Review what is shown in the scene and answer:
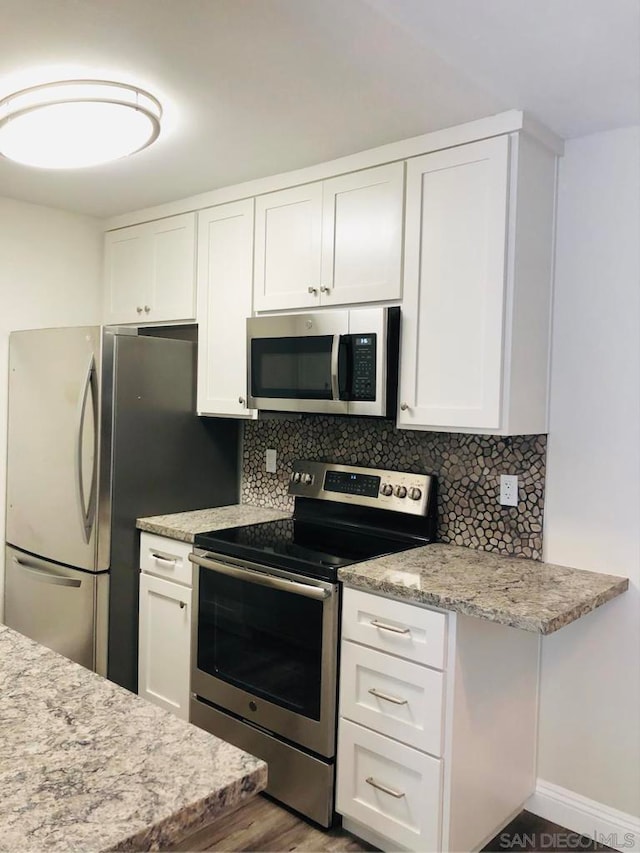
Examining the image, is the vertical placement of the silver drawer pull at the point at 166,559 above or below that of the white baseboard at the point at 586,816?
above

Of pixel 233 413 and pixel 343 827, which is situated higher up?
pixel 233 413

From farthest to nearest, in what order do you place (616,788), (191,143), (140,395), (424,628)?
1. (140,395)
2. (191,143)
3. (616,788)
4. (424,628)

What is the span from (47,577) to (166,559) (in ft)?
1.98

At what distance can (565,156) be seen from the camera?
2352 millimetres

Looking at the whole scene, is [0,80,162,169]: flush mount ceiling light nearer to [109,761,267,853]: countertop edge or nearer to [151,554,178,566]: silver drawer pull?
[151,554,178,566]: silver drawer pull

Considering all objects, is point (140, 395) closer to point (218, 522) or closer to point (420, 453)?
point (218, 522)

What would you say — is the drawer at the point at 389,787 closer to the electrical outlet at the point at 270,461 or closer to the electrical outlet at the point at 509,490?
the electrical outlet at the point at 509,490

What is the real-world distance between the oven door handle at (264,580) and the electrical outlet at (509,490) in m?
0.75

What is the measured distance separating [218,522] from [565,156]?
76.7 inches

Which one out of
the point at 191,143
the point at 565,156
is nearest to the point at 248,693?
the point at 191,143

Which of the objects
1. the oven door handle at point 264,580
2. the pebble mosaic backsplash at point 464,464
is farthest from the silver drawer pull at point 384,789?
the pebble mosaic backsplash at point 464,464

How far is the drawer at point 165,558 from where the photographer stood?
2.74m

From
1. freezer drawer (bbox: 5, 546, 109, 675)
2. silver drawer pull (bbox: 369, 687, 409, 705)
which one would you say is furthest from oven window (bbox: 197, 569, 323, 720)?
freezer drawer (bbox: 5, 546, 109, 675)

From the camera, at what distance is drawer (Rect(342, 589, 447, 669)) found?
1.99m
